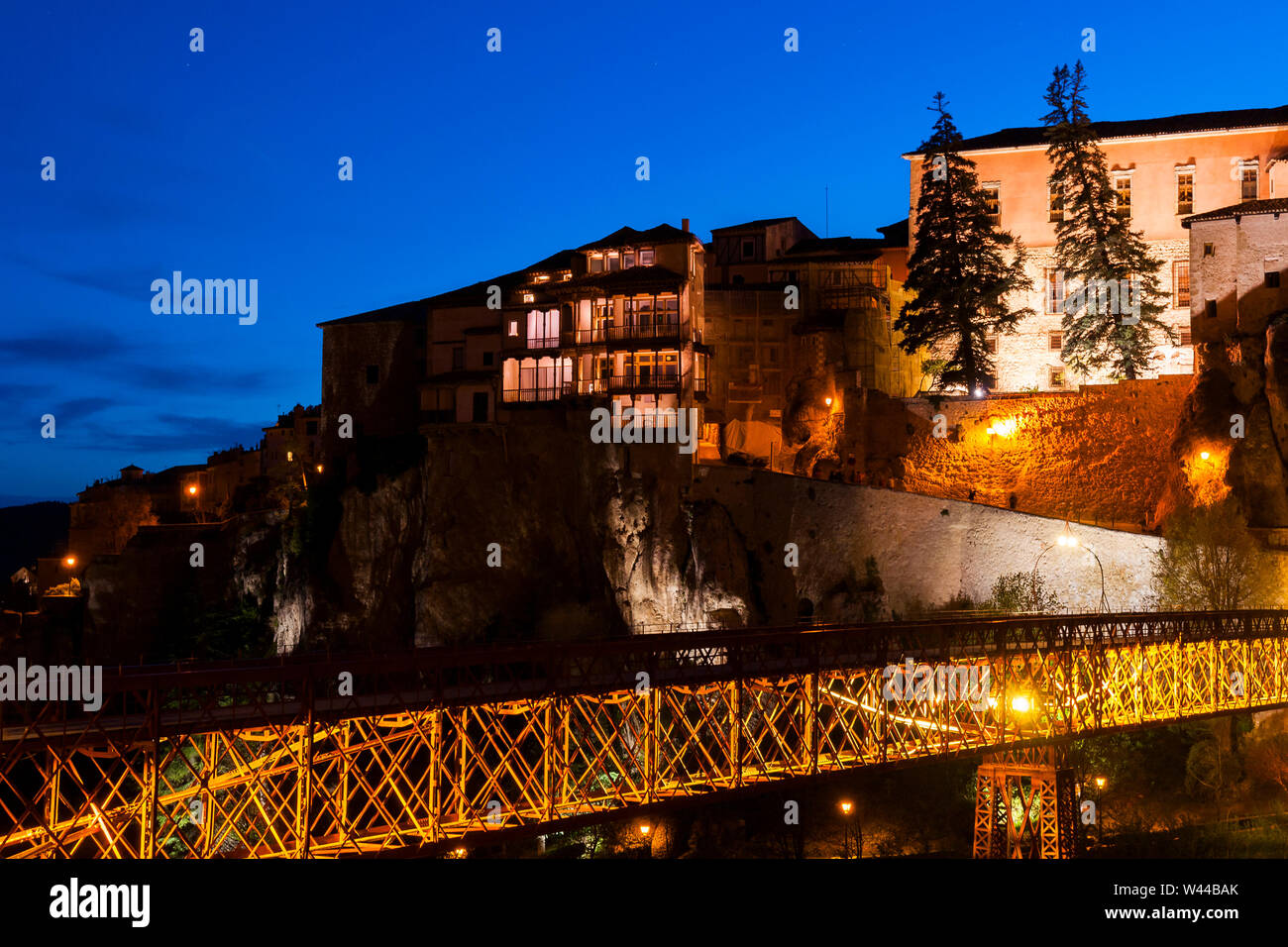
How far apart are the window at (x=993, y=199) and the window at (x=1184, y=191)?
354 inches

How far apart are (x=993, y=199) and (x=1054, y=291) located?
6014mm

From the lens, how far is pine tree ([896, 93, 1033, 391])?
64.7 m

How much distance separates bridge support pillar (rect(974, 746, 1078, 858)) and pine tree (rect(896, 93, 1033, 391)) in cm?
3114

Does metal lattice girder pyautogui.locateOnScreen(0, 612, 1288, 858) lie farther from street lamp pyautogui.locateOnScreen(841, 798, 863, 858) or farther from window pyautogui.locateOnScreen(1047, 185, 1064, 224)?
window pyautogui.locateOnScreen(1047, 185, 1064, 224)

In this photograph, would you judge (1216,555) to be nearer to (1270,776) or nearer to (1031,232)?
(1270,776)

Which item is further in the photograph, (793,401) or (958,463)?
(793,401)

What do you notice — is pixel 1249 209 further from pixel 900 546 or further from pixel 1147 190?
pixel 900 546

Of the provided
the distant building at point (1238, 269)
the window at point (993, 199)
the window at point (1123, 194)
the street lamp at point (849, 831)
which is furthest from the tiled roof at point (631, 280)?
the street lamp at point (849, 831)

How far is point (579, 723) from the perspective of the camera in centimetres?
3353

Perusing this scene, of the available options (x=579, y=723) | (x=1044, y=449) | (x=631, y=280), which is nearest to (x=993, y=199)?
(x=1044, y=449)

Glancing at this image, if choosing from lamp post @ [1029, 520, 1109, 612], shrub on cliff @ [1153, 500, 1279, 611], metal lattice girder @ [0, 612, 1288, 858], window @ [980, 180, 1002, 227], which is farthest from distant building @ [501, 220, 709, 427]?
shrub on cliff @ [1153, 500, 1279, 611]
